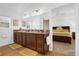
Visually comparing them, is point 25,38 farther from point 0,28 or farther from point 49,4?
point 49,4

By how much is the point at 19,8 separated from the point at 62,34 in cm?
89

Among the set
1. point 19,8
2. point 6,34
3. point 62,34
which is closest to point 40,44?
point 62,34

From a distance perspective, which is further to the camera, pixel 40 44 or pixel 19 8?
pixel 40 44

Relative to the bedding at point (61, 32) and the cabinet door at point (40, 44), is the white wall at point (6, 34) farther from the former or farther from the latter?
the bedding at point (61, 32)

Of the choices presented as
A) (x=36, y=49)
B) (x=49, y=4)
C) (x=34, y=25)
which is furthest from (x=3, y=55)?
(x=49, y=4)

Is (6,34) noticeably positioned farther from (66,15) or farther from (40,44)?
(66,15)

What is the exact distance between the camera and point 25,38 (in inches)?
68.7

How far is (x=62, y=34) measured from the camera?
1504 millimetres

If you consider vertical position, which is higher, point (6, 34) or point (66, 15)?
point (66, 15)

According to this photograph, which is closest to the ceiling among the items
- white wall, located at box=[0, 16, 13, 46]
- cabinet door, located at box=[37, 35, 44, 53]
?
white wall, located at box=[0, 16, 13, 46]

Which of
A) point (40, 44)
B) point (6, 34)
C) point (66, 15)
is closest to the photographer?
point (66, 15)

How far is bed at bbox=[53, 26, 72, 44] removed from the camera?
146 centimetres

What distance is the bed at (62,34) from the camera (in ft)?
4.78

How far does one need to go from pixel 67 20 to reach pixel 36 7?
0.59m
